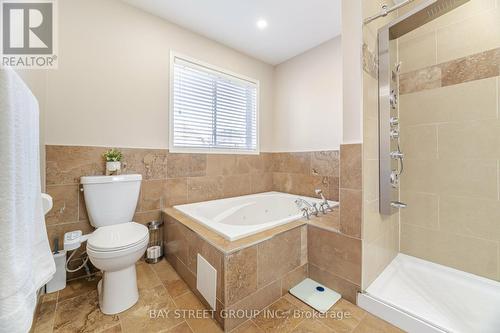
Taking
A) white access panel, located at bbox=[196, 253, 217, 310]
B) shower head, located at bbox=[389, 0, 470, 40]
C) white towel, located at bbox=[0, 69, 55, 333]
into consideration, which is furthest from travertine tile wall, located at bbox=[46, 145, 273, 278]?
shower head, located at bbox=[389, 0, 470, 40]

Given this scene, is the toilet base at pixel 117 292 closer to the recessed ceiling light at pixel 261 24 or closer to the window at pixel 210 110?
the window at pixel 210 110

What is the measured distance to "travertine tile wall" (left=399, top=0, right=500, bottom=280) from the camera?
1.48m

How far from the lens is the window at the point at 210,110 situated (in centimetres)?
220

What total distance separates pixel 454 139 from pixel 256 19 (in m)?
2.12

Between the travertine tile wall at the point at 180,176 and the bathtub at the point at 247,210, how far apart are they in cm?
18

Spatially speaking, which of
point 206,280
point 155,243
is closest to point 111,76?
point 155,243

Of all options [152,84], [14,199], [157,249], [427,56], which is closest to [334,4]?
[427,56]

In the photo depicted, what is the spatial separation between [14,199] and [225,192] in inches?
79.1

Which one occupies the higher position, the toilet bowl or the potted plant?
the potted plant

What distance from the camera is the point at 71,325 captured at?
3.95 ft

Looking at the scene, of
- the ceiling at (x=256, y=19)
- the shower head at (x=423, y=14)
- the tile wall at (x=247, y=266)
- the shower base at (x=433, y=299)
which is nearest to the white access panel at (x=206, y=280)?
the tile wall at (x=247, y=266)

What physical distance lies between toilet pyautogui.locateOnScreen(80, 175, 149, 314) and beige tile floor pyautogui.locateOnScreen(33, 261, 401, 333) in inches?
3.2

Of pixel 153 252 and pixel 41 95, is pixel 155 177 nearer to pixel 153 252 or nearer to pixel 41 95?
pixel 153 252

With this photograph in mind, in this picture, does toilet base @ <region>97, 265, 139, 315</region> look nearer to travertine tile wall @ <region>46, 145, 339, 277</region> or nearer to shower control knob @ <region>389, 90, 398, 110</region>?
travertine tile wall @ <region>46, 145, 339, 277</region>
